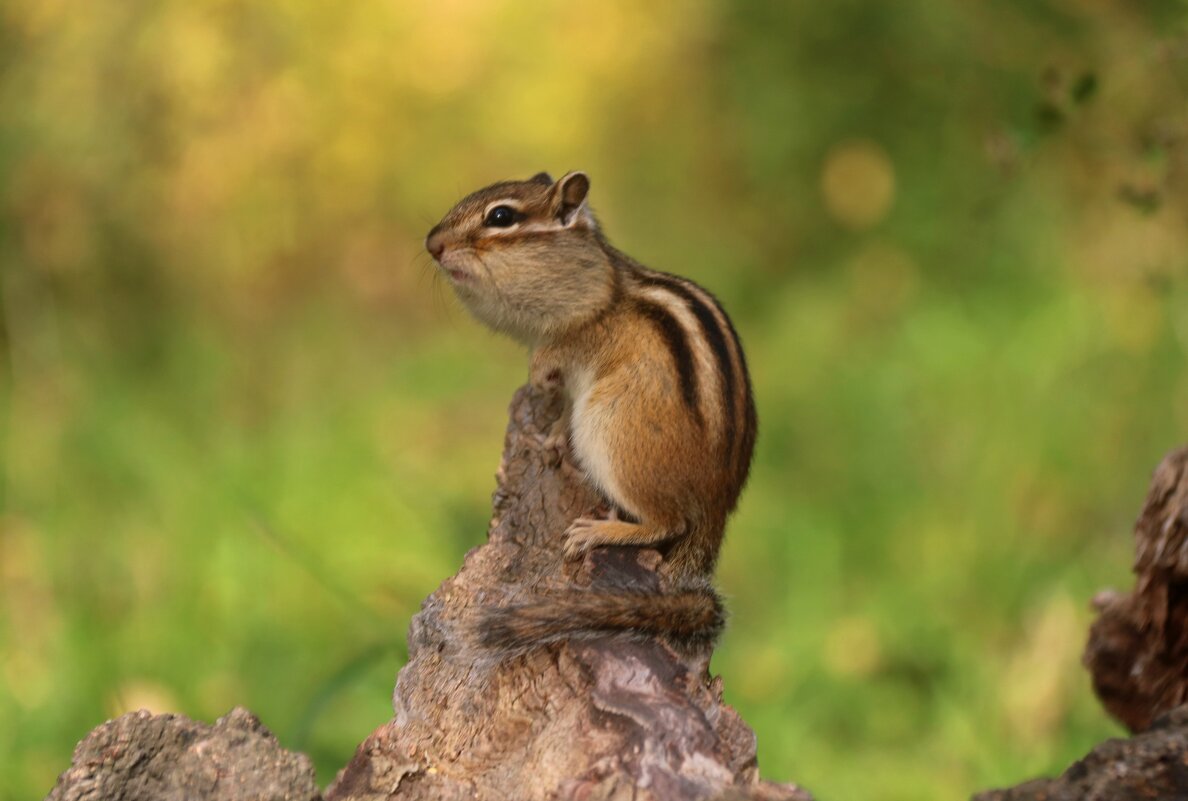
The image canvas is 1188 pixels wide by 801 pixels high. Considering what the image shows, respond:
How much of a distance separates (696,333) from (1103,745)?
3.84ft

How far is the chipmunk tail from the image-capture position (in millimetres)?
2279

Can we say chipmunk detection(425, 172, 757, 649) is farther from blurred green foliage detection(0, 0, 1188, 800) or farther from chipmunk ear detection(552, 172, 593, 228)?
blurred green foliage detection(0, 0, 1188, 800)

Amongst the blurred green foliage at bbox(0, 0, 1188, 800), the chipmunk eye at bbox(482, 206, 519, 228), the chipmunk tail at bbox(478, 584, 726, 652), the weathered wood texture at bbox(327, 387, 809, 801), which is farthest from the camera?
the blurred green foliage at bbox(0, 0, 1188, 800)

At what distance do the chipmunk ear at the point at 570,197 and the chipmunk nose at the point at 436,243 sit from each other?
264 millimetres

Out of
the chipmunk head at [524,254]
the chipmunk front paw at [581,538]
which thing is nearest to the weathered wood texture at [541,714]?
the chipmunk front paw at [581,538]

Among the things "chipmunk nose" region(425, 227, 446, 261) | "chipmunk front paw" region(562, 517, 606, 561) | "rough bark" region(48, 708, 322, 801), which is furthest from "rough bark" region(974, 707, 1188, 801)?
"chipmunk nose" region(425, 227, 446, 261)

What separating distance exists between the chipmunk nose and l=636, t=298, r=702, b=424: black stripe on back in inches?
19.9

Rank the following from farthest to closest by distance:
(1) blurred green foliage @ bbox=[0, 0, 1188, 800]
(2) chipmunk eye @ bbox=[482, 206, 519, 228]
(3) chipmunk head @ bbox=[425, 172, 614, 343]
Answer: (1) blurred green foliage @ bbox=[0, 0, 1188, 800]
(2) chipmunk eye @ bbox=[482, 206, 519, 228]
(3) chipmunk head @ bbox=[425, 172, 614, 343]

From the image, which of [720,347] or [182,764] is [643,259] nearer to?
[720,347]

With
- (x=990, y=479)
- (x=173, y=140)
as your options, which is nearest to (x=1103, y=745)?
(x=990, y=479)

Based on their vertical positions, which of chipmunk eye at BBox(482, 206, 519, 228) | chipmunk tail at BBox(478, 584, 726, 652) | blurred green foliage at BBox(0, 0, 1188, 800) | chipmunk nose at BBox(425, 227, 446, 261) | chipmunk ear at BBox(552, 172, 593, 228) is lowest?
chipmunk tail at BBox(478, 584, 726, 652)

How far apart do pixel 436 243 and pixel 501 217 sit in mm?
153

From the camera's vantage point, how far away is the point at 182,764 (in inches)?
84.5

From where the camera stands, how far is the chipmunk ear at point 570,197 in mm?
3338
